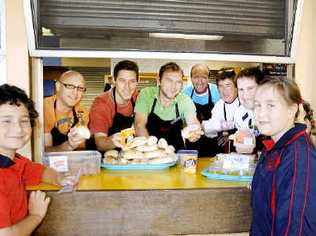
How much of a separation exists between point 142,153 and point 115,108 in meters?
0.28

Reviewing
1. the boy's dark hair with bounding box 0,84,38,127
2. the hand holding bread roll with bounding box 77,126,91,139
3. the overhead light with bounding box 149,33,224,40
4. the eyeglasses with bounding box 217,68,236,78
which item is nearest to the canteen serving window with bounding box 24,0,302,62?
the overhead light with bounding box 149,33,224,40

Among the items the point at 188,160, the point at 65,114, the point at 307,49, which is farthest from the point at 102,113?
the point at 307,49

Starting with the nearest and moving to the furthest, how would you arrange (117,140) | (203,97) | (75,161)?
(75,161)
(117,140)
(203,97)

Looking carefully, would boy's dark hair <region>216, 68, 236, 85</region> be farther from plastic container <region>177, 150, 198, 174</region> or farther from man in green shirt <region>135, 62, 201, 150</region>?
plastic container <region>177, 150, 198, 174</region>

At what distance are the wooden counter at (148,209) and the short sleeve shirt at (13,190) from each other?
65 millimetres

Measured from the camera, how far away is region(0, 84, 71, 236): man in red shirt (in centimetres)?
114

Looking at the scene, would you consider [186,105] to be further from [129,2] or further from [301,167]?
[301,167]

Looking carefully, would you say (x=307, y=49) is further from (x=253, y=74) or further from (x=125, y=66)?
(x=125, y=66)

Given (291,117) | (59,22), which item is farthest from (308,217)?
(59,22)

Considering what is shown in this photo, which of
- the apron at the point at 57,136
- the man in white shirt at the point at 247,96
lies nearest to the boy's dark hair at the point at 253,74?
the man in white shirt at the point at 247,96

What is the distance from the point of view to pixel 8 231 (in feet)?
3.52

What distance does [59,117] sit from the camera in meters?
1.69

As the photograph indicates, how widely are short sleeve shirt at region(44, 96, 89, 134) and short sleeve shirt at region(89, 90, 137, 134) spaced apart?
34 mm

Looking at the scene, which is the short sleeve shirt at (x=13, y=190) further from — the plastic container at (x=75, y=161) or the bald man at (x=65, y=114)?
the bald man at (x=65, y=114)
